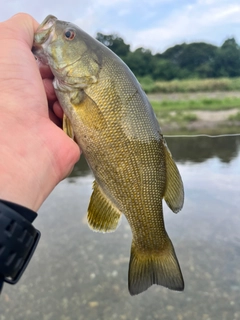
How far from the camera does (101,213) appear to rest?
1517mm

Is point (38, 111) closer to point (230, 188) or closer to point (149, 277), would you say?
point (149, 277)

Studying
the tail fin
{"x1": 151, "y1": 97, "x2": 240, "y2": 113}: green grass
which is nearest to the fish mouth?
the tail fin

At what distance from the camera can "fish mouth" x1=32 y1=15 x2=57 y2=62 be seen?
4.92 feet

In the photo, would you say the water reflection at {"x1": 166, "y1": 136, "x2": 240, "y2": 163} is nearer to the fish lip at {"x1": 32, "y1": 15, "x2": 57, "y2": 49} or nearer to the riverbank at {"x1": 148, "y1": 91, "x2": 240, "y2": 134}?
the riverbank at {"x1": 148, "y1": 91, "x2": 240, "y2": 134}

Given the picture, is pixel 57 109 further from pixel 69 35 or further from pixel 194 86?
pixel 194 86

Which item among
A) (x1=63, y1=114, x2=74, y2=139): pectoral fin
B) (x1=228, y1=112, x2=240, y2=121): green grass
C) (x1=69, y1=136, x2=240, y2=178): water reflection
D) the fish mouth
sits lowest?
(x1=69, y1=136, x2=240, y2=178): water reflection

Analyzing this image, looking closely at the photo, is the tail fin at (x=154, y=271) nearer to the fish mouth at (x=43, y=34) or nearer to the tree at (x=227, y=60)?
the fish mouth at (x=43, y=34)

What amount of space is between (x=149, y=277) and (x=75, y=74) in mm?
944

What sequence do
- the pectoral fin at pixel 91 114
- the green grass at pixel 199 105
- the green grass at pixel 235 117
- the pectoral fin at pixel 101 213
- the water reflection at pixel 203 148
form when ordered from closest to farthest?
the pectoral fin at pixel 91 114 < the pectoral fin at pixel 101 213 < the water reflection at pixel 203 148 < the green grass at pixel 235 117 < the green grass at pixel 199 105

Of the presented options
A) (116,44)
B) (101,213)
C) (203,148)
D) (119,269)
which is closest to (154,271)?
(101,213)

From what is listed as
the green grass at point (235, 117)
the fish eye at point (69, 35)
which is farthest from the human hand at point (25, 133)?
the green grass at point (235, 117)

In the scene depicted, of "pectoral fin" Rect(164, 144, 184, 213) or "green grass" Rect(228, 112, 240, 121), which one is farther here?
"green grass" Rect(228, 112, 240, 121)

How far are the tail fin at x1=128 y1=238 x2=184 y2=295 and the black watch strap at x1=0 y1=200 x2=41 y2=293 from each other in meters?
0.58

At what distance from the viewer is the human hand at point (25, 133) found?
3.81ft
